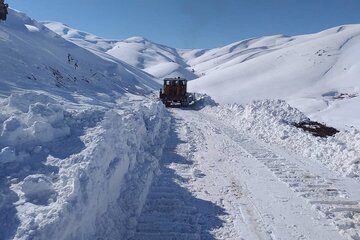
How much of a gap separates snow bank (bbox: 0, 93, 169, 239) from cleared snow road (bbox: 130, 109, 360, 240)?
2.05 feet

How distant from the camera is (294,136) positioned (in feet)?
48.0

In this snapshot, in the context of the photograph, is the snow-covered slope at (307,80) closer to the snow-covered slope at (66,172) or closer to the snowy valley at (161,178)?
the snowy valley at (161,178)

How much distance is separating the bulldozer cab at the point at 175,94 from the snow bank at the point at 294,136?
24.6 feet

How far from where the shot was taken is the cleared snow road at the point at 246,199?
6.97 meters

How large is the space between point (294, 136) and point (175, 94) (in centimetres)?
1695

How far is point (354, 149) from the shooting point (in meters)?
12.0

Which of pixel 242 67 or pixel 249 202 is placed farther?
pixel 242 67

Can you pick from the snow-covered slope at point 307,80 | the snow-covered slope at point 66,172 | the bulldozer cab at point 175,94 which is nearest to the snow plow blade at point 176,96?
the bulldozer cab at point 175,94

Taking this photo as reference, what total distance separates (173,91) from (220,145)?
17.6 m

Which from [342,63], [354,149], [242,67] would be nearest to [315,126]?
[354,149]

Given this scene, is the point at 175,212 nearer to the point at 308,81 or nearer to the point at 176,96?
the point at 176,96

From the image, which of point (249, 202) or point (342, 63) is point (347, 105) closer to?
point (249, 202)

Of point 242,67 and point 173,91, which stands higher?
point 242,67

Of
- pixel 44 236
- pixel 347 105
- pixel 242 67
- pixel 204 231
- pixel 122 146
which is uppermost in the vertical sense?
pixel 242 67
